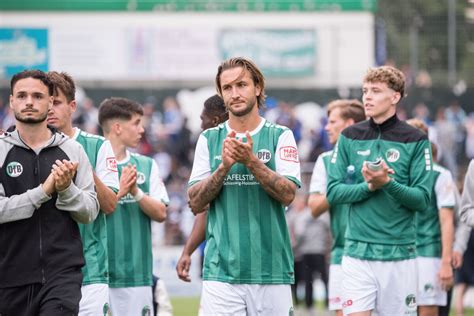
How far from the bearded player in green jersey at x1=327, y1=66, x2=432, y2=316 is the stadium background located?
15903mm

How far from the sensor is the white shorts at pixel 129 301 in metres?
9.74

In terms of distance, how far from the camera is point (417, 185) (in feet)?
29.6

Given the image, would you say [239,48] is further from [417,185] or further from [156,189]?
[417,185]

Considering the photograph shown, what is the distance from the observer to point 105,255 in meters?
8.80

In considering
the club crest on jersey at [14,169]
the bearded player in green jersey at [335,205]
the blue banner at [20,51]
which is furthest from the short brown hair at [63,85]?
the blue banner at [20,51]

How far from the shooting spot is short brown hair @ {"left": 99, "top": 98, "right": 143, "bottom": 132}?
995 cm

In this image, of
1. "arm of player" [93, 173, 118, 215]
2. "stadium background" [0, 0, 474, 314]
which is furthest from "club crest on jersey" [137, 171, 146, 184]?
"stadium background" [0, 0, 474, 314]

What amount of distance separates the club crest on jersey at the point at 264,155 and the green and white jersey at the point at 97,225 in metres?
1.27

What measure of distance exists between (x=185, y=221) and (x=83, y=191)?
14620 mm

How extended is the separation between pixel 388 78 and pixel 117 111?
→ 2.47m

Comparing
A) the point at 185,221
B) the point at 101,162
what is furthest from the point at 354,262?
the point at 185,221

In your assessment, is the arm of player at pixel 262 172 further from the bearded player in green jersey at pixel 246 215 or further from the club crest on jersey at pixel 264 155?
the club crest on jersey at pixel 264 155

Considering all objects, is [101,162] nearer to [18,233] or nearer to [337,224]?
[18,233]

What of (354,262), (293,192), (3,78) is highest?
(3,78)
